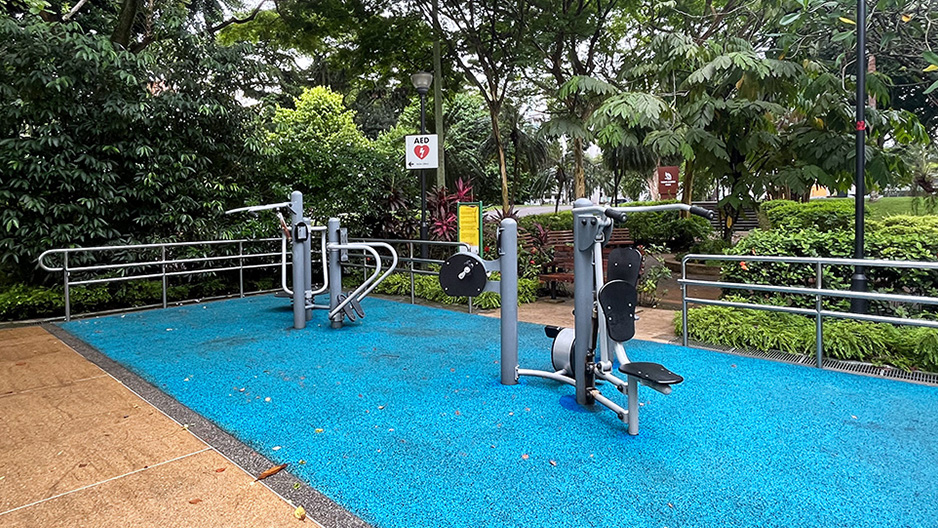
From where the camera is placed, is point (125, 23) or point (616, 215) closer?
point (616, 215)

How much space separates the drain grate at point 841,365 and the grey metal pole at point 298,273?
12.8 feet

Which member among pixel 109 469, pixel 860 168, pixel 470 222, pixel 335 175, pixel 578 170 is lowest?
pixel 109 469

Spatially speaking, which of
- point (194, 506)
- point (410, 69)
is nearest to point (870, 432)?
point (194, 506)

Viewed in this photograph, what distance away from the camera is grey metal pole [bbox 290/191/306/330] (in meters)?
5.83

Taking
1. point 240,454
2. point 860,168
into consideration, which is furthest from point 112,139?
point 860,168

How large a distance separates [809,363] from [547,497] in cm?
299

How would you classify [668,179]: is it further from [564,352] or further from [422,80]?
[564,352]

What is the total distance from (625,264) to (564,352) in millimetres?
1011

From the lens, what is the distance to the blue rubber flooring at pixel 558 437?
2.24 meters

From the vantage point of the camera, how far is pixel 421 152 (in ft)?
25.0

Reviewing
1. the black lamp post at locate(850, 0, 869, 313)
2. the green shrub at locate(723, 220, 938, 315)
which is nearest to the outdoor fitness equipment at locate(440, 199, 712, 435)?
the green shrub at locate(723, 220, 938, 315)

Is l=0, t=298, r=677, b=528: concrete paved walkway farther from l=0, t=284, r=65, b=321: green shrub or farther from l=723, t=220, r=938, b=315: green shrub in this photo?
l=723, t=220, r=938, b=315: green shrub

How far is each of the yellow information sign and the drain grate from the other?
2875 millimetres

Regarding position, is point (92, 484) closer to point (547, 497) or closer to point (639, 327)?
point (547, 497)
